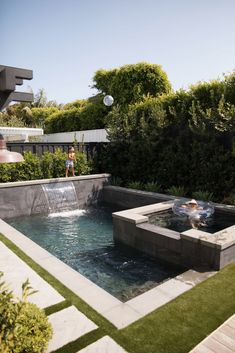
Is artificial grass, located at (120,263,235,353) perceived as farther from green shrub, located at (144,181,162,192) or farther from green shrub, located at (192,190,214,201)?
green shrub, located at (144,181,162,192)

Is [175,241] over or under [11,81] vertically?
under

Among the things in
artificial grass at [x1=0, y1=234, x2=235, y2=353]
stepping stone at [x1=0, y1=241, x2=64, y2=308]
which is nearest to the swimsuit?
stepping stone at [x1=0, y1=241, x2=64, y2=308]

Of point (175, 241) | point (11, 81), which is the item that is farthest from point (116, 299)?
point (11, 81)

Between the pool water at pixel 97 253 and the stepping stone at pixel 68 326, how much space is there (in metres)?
1.47

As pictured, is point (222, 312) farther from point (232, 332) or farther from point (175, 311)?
point (175, 311)

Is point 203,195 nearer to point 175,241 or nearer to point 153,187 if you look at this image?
point 153,187

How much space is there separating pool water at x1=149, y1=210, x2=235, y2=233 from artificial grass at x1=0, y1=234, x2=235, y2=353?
267 cm

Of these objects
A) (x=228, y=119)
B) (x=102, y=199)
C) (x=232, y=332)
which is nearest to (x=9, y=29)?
(x=102, y=199)

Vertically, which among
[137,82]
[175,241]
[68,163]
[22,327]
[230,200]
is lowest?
[175,241]

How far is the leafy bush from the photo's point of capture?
2318mm

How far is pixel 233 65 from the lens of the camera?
1095cm

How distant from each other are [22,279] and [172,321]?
2805 mm

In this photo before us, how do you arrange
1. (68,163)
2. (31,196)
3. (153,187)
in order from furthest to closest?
(68,163), (153,187), (31,196)

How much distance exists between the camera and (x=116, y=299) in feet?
13.7
